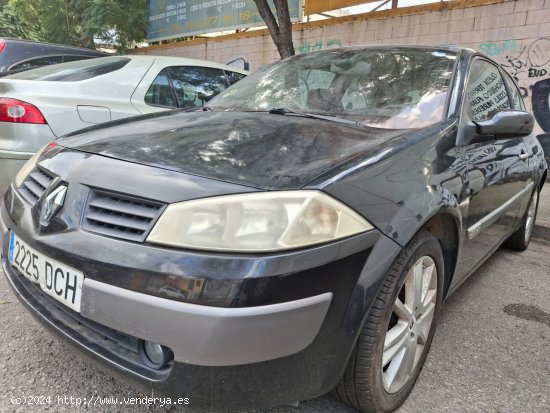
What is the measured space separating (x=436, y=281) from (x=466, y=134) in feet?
2.29

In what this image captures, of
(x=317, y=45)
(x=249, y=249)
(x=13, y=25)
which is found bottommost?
(x=249, y=249)

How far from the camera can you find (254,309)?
1227 mm

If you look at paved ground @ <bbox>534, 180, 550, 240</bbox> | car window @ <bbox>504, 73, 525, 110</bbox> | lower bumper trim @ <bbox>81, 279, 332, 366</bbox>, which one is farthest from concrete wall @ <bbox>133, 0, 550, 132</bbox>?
lower bumper trim @ <bbox>81, 279, 332, 366</bbox>

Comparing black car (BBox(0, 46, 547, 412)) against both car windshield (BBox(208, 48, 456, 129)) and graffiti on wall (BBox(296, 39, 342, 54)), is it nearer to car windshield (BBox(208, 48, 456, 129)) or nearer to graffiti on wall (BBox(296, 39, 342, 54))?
car windshield (BBox(208, 48, 456, 129))

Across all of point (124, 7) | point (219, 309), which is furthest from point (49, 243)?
point (124, 7)

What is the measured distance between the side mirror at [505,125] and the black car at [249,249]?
131 mm

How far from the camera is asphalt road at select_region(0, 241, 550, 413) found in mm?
1757

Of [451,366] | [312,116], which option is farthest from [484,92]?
[451,366]

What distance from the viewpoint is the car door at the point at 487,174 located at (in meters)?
2.13

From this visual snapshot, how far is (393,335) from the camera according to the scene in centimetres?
167

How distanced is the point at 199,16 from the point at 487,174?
1074 centimetres

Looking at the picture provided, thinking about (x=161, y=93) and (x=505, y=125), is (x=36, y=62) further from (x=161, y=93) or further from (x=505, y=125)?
(x=505, y=125)

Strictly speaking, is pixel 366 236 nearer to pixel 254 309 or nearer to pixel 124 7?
pixel 254 309

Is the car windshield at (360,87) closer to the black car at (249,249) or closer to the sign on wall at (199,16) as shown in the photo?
the black car at (249,249)
